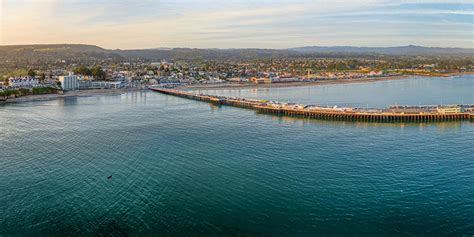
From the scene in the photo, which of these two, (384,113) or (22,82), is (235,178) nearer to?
(384,113)

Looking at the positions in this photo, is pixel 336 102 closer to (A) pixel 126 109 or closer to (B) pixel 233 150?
(A) pixel 126 109

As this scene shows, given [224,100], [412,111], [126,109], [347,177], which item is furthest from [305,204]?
[224,100]

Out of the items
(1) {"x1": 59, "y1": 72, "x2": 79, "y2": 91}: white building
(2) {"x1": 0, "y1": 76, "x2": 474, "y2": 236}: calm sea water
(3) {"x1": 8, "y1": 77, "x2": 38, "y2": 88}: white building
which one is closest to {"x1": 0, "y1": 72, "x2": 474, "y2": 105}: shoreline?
(1) {"x1": 59, "y1": 72, "x2": 79, "y2": 91}: white building

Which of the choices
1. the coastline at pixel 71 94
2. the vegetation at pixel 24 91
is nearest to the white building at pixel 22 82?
the vegetation at pixel 24 91

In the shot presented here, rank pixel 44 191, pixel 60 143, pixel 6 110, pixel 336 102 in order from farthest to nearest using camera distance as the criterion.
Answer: pixel 336 102
pixel 6 110
pixel 60 143
pixel 44 191

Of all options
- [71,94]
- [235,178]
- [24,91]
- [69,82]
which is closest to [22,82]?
[24,91]

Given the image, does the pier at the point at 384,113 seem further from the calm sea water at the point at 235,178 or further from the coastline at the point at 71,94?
the coastline at the point at 71,94
